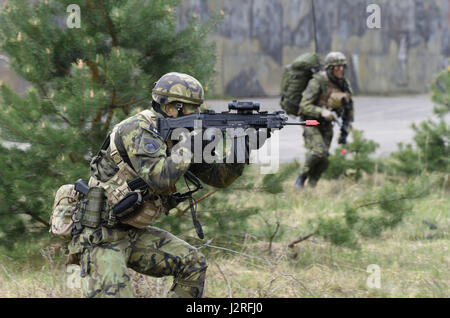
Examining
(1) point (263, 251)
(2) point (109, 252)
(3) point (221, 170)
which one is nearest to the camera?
(2) point (109, 252)

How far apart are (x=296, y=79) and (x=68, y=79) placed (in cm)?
366

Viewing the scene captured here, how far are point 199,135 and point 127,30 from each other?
1575 millimetres

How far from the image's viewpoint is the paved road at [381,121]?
1162 centimetres

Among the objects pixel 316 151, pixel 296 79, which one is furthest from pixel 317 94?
pixel 316 151

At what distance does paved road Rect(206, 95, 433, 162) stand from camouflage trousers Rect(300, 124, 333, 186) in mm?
1902

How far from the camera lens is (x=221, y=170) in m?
3.98

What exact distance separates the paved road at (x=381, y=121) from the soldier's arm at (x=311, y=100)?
242 cm

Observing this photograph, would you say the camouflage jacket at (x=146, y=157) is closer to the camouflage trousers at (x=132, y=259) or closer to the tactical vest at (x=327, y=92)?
the camouflage trousers at (x=132, y=259)

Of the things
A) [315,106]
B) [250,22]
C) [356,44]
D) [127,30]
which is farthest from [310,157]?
[356,44]

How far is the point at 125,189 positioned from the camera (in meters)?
3.59

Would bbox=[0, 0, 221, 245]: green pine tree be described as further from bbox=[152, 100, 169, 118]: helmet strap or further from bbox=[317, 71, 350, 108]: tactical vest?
bbox=[317, 71, 350, 108]: tactical vest

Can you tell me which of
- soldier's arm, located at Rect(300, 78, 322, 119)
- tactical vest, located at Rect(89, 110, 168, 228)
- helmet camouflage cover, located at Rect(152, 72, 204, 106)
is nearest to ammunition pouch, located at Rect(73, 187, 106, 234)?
tactical vest, located at Rect(89, 110, 168, 228)
